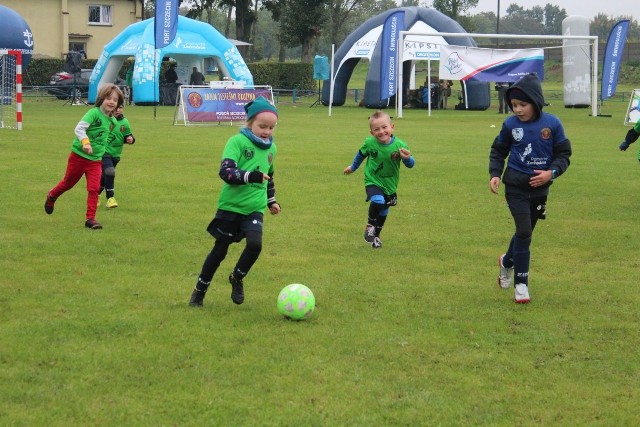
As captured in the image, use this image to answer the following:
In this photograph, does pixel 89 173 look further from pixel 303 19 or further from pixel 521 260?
pixel 303 19

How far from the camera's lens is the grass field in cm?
511

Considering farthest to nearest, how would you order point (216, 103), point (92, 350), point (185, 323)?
1. point (216, 103)
2. point (185, 323)
3. point (92, 350)

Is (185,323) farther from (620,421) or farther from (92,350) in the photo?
(620,421)

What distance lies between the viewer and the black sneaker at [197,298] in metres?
7.18

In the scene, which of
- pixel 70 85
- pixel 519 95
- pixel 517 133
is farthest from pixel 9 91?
pixel 519 95

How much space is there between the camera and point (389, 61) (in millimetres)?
33156

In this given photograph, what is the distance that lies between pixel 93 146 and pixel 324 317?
4.94 metres

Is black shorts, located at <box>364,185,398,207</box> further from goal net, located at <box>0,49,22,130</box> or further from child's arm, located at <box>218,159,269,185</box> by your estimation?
goal net, located at <box>0,49,22,130</box>

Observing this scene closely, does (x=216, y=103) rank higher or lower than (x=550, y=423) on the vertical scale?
higher

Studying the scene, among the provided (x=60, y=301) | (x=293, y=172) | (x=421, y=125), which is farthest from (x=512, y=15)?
(x=60, y=301)

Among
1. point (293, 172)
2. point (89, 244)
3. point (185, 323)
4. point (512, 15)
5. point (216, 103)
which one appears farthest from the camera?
point (512, 15)

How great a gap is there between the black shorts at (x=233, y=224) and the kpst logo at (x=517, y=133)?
2145 millimetres

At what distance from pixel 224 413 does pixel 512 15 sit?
16165 cm

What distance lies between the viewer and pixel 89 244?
9.73 meters
